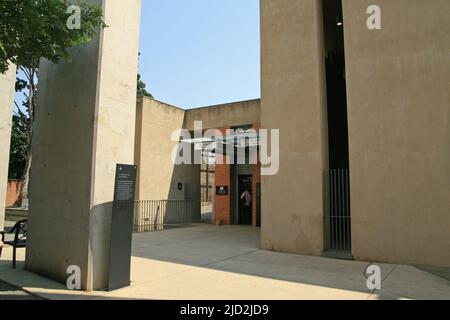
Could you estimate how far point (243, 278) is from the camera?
21.8ft

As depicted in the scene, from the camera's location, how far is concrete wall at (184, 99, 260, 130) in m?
16.5

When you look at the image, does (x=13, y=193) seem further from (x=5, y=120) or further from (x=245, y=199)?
(x=5, y=120)

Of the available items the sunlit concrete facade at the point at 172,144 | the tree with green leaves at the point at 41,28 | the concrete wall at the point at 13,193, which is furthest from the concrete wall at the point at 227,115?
the concrete wall at the point at 13,193

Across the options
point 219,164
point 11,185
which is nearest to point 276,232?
point 219,164

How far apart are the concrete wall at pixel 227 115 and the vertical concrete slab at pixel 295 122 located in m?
5.89

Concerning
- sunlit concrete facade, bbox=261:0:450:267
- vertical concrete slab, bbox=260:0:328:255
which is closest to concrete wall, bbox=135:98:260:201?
vertical concrete slab, bbox=260:0:328:255

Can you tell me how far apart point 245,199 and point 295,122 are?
821 centimetres

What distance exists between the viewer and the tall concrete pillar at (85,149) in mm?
5824

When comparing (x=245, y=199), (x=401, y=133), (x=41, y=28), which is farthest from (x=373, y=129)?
(x=245, y=199)

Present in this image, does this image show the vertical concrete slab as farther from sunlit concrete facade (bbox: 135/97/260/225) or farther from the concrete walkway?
sunlit concrete facade (bbox: 135/97/260/225)

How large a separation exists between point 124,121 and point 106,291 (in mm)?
2761

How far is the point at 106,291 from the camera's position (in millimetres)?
5691

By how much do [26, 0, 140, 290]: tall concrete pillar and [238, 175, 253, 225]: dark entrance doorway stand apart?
11.4 metres

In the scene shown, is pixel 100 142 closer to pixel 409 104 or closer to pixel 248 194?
pixel 409 104
